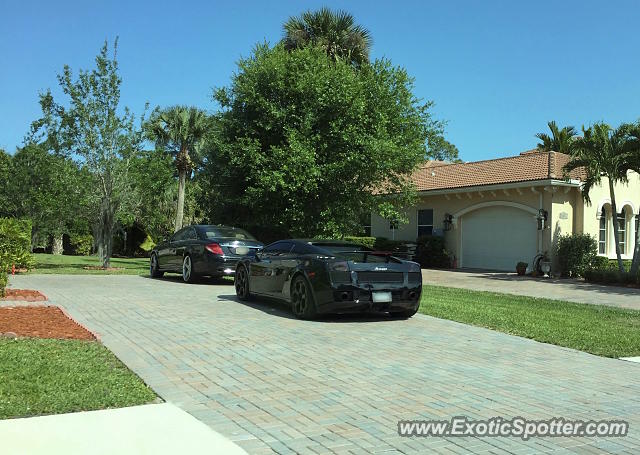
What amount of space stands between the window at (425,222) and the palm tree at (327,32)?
7895 millimetres

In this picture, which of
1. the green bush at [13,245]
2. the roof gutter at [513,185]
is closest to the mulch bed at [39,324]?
the green bush at [13,245]

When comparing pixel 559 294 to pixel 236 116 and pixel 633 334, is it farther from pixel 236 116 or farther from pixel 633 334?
pixel 236 116

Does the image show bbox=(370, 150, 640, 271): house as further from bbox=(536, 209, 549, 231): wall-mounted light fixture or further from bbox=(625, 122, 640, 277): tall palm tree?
bbox=(625, 122, 640, 277): tall palm tree

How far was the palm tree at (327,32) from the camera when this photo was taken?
26.4m

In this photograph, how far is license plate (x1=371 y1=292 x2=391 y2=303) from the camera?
9125mm

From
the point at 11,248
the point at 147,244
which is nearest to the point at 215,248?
the point at 11,248

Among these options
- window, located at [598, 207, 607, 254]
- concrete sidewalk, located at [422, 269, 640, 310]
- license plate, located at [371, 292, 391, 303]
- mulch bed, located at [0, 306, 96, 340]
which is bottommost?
mulch bed, located at [0, 306, 96, 340]

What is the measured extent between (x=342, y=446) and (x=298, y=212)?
16.3 metres

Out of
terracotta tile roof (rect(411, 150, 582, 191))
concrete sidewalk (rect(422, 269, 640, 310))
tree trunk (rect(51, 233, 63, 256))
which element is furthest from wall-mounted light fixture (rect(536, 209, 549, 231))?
tree trunk (rect(51, 233, 63, 256))

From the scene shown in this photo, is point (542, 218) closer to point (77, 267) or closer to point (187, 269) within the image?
point (187, 269)

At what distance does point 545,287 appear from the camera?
17.9 metres

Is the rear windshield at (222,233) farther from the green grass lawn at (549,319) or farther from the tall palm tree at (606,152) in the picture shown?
the tall palm tree at (606,152)

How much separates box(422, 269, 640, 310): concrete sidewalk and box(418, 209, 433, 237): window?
5.77 m

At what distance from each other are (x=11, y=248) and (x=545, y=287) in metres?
15.5
